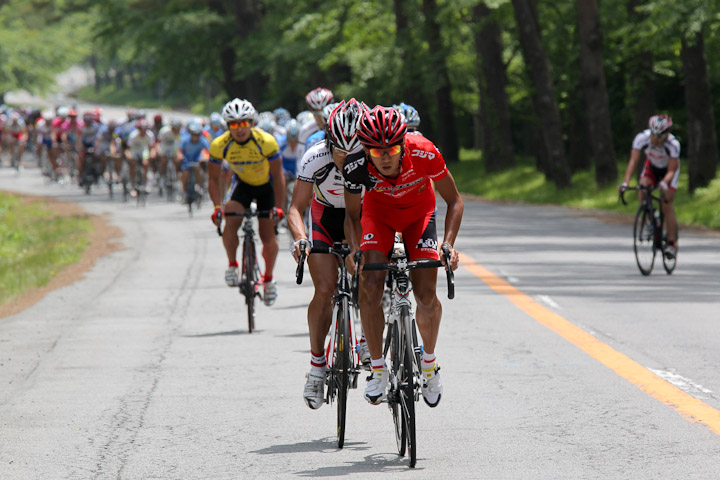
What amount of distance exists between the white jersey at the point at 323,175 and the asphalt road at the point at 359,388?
4.25 feet

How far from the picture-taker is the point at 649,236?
15.5 meters

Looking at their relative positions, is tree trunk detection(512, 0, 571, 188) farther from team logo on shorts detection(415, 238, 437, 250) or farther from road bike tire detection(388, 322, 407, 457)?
road bike tire detection(388, 322, 407, 457)

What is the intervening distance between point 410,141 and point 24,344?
5344 mm

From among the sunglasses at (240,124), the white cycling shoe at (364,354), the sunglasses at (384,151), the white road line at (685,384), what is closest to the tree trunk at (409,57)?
the sunglasses at (240,124)

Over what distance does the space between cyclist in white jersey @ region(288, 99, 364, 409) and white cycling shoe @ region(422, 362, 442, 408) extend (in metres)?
0.75

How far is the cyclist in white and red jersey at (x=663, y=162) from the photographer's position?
15188mm

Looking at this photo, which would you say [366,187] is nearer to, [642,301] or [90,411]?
[90,411]

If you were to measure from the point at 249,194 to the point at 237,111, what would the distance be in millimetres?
Answer: 988

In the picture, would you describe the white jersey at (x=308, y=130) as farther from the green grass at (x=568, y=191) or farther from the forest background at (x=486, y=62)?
the forest background at (x=486, y=62)

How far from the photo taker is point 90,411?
8.15 metres

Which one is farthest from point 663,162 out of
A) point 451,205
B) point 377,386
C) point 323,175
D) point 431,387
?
point 377,386

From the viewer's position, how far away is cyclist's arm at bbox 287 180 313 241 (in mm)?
7492

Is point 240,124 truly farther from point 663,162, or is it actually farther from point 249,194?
point 663,162

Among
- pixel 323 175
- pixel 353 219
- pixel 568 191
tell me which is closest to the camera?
pixel 353 219
